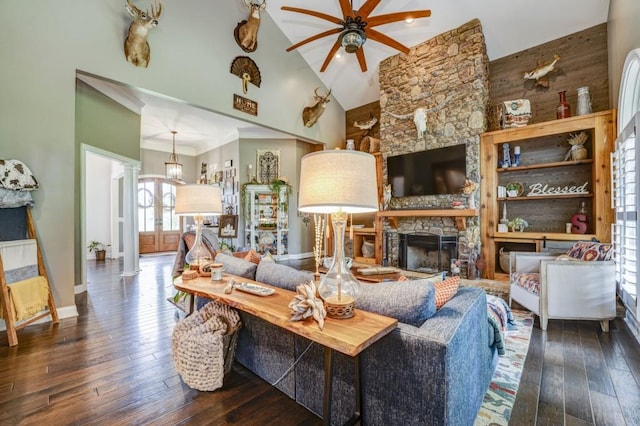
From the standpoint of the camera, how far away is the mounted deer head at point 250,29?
4570 millimetres

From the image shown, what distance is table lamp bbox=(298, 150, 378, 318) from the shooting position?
4.09 feet

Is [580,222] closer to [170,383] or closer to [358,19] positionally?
[358,19]

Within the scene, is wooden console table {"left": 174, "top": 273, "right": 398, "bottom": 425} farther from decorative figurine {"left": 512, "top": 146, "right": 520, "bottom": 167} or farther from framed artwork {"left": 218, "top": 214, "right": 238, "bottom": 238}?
framed artwork {"left": 218, "top": 214, "right": 238, "bottom": 238}

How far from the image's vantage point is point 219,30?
4566 millimetres

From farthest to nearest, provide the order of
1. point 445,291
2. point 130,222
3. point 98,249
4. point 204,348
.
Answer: point 98,249 → point 130,222 → point 204,348 → point 445,291

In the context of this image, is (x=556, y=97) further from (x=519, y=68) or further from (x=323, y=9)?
(x=323, y=9)

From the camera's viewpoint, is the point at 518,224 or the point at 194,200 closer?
the point at 194,200

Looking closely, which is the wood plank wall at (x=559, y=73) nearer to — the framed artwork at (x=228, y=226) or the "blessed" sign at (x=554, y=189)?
the "blessed" sign at (x=554, y=189)

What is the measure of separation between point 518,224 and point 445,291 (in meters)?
3.76

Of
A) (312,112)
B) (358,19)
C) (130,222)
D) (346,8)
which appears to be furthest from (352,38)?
(130,222)

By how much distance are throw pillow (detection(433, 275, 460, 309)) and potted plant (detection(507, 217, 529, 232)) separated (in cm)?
359

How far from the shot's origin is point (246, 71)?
4.94 metres

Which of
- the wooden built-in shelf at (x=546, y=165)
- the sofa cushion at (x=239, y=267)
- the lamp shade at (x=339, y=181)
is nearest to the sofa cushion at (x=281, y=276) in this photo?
the sofa cushion at (x=239, y=267)

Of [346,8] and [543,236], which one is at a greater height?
[346,8]
